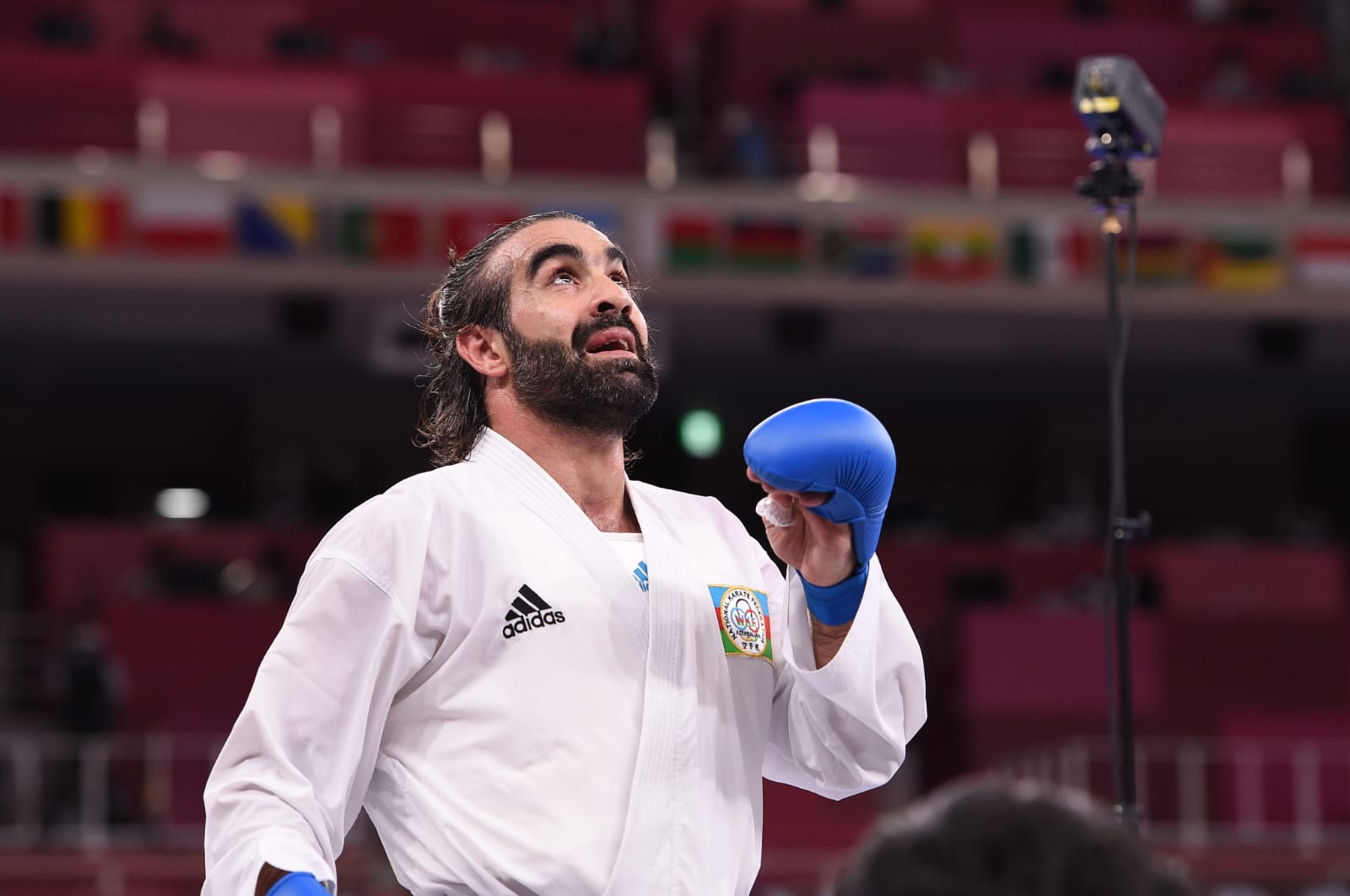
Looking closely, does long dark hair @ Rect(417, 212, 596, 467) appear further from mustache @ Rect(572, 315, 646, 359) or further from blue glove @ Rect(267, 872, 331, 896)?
blue glove @ Rect(267, 872, 331, 896)

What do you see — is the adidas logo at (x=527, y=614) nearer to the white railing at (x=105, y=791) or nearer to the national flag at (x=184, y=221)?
the white railing at (x=105, y=791)

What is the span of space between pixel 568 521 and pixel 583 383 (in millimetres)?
196

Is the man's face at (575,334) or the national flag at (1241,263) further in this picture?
the national flag at (1241,263)

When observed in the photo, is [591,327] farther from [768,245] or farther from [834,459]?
[768,245]

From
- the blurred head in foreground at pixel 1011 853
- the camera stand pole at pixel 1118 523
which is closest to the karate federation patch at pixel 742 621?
the camera stand pole at pixel 1118 523

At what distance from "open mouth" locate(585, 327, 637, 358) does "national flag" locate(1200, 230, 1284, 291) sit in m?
11.5

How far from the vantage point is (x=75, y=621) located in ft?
32.8

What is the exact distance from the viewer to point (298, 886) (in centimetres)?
205

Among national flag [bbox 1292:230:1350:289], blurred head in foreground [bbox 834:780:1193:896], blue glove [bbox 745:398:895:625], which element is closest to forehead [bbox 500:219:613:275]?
blue glove [bbox 745:398:895:625]

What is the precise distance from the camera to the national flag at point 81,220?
12055 millimetres

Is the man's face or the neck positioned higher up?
the man's face

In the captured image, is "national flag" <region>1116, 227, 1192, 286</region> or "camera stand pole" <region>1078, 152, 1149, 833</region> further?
"national flag" <region>1116, 227, 1192, 286</region>

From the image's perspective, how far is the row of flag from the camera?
12125 mm

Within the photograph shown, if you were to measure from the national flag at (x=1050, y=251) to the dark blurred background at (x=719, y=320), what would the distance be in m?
0.03
